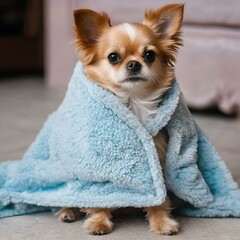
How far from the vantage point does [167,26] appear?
4.44 ft

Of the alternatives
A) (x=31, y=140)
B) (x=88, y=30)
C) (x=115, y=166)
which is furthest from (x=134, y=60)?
(x=31, y=140)

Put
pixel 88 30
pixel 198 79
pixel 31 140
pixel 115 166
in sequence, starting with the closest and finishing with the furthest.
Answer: pixel 115 166 → pixel 88 30 → pixel 31 140 → pixel 198 79

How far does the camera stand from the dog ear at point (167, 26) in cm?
134

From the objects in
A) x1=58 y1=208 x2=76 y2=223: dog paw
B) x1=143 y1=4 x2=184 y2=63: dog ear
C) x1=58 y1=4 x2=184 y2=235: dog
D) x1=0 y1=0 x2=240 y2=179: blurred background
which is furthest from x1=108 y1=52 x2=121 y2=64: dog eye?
x1=0 y1=0 x2=240 y2=179: blurred background

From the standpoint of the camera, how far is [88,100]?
1.26 meters

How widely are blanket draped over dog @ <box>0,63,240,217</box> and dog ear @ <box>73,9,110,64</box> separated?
0.05 metres

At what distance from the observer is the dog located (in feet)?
4.17

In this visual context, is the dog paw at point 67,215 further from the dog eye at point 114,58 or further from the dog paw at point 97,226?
the dog eye at point 114,58

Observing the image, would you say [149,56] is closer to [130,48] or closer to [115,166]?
[130,48]

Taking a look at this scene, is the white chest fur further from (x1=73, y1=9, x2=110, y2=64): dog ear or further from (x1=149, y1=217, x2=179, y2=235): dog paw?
(x1=149, y1=217, x2=179, y2=235): dog paw

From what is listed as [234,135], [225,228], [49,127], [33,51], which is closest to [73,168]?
[49,127]

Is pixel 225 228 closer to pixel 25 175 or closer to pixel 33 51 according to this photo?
pixel 25 175

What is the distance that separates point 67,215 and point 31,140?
2.68 feet

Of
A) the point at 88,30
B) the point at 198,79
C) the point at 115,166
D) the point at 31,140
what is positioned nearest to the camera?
the point at 115,166
